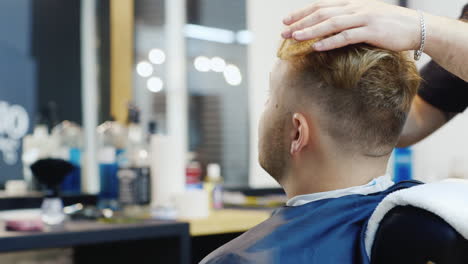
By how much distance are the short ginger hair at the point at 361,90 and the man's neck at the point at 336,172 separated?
3 cm

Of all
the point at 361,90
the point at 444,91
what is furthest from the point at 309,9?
the point at 444,91

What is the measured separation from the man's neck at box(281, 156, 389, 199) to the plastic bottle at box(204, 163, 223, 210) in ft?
4.61

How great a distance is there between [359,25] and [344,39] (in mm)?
35

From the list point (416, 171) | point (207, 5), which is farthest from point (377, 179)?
point (416, 171)

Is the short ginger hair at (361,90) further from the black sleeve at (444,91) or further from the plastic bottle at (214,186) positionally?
the plastic bottle at (214,186)

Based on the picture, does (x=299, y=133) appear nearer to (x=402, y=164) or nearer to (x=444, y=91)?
(x=444, y=91)

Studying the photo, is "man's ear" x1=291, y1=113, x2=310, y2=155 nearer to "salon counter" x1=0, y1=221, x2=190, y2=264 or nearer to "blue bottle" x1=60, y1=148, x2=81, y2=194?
"salon counter" x1=0, y1=221, x2=190, y2=264

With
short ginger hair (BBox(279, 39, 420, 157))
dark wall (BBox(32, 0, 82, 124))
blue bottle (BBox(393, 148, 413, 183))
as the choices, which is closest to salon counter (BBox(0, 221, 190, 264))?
dark wall (BBox(32, 0, 82, 124))

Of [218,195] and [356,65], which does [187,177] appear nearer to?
[218,195]

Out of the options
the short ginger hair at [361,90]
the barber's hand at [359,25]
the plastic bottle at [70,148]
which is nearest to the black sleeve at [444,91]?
the short ginger hair at [361,90]

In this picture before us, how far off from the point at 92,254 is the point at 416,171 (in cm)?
285

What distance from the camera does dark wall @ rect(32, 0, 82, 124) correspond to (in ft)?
8.21

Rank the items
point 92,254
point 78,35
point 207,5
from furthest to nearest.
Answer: point 207,5 → point 78,35 → point 92,254

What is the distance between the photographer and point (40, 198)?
2.34 meters
